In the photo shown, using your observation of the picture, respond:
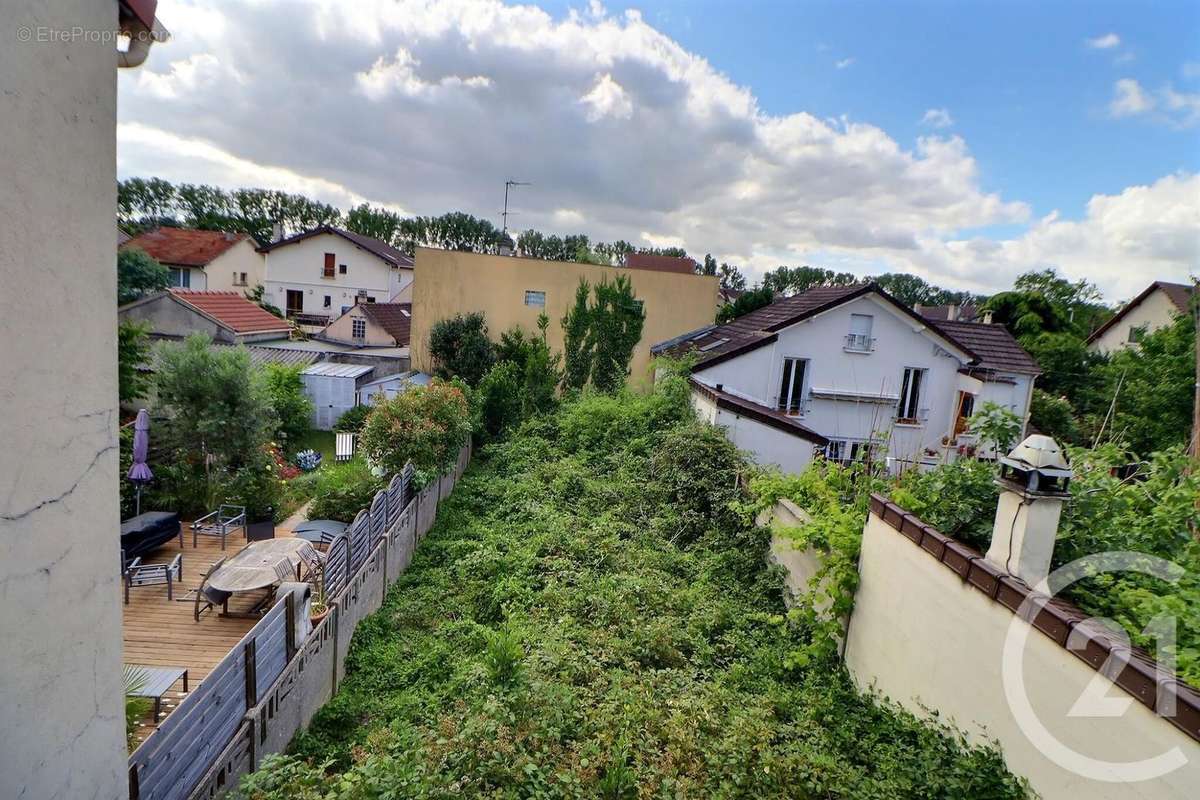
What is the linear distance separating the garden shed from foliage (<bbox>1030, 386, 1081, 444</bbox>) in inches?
971

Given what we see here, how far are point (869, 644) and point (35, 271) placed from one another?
6.96 m

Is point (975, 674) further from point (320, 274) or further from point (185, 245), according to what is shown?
point (185, 245)

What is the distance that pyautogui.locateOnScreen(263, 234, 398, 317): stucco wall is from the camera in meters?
41.1

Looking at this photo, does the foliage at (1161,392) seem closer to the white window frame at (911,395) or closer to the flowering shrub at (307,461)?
the white window frame at (911,395)

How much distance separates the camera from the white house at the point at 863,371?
16.1 metres

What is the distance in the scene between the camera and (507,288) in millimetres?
21266

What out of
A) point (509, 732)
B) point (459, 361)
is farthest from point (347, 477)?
point (509, 732)

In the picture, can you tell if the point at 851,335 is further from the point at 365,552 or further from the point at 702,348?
the point at 365,552

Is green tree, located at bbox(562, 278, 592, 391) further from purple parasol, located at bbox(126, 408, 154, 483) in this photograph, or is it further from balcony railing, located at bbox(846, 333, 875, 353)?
purple parasol, located at bbox(126, 408, 154, 483)

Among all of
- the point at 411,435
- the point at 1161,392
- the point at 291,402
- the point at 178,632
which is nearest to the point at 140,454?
the point at 178,632

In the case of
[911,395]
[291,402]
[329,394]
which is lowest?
[291,402]

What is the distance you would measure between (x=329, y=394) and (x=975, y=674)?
1865 centimetres

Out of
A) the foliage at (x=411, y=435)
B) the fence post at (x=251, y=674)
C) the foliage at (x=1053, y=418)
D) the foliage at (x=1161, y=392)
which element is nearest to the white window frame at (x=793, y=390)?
the foliage at (x=411, y=435)

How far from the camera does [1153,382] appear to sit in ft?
65.2
